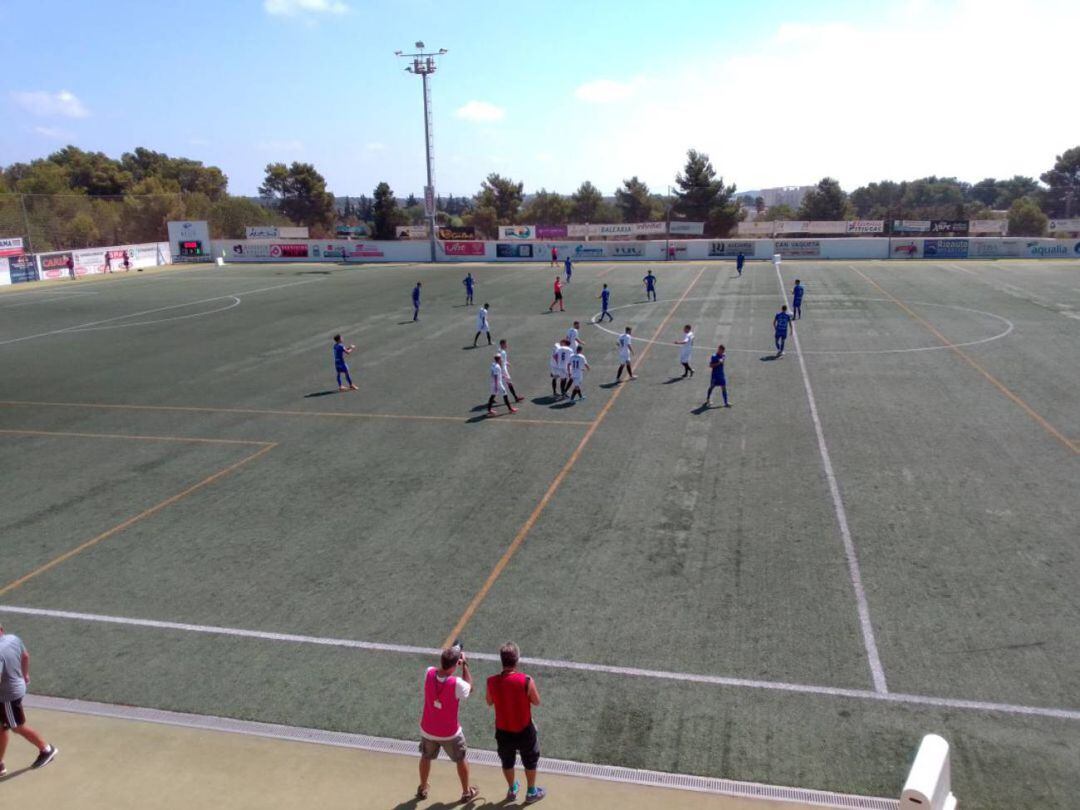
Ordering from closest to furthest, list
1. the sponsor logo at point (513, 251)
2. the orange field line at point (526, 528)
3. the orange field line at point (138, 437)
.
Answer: the orange field line at point (526, 528) < the orange field line at point (138, 437) < the sponsor logo at point (513, 251)

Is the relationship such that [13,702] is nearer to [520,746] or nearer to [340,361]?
[520,746]

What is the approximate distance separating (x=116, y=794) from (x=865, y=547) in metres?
9.82

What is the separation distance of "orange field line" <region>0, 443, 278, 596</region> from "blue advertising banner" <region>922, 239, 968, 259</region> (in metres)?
57.0

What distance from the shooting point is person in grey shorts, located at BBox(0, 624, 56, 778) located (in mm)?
6918

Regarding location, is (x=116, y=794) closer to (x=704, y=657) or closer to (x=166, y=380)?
(x=704, y=657)

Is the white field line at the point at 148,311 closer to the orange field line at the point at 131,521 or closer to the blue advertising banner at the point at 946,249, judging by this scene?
the orange field line at the point at 131,521

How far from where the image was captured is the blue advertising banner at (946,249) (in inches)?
2290

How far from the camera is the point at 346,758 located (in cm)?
704

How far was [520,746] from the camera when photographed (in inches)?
245

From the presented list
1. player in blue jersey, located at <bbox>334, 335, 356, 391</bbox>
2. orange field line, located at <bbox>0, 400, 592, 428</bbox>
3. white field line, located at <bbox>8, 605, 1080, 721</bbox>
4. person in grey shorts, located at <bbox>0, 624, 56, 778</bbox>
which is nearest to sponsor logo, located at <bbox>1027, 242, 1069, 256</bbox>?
orange field line, located at <bbox>0, 400, 592, 428</bbox>

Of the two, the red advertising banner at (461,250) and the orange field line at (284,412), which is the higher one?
the red advertising banner at (461,250)

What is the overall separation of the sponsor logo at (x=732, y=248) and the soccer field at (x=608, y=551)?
1475 inches

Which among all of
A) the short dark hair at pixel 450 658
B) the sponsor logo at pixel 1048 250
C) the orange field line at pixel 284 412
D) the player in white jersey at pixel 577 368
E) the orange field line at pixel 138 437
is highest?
the sponsor logo at pixel 1048 250

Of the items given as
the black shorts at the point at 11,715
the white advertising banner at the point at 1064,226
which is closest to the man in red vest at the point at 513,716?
the black shorts at the point at 11,715
